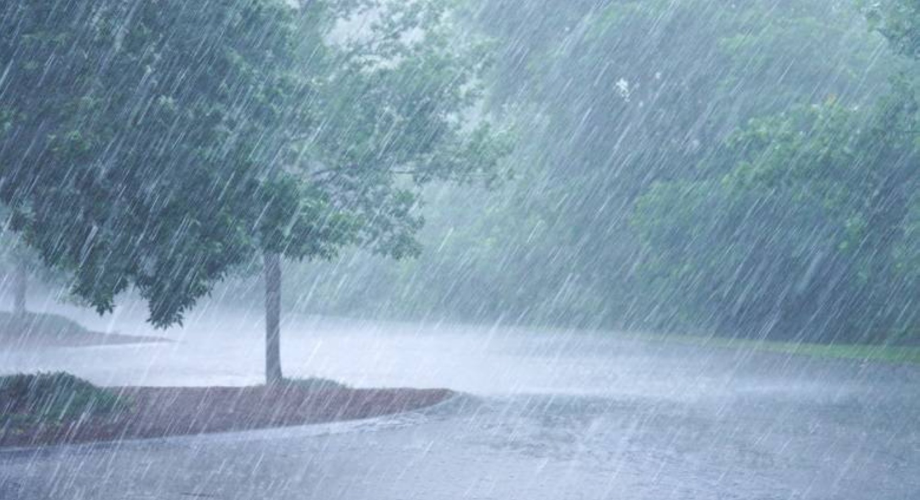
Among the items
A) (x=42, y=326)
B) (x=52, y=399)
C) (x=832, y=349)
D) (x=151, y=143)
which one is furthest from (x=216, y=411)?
(x=42, y=326)

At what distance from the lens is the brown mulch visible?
47.5ft

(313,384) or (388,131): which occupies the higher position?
(388,131)

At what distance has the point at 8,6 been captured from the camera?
582 inches

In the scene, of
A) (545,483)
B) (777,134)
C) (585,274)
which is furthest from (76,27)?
(585,274)

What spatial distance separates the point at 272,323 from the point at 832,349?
18.0 metres

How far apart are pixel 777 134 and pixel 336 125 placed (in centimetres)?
1461

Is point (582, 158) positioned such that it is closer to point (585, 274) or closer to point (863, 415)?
point (585, 274)

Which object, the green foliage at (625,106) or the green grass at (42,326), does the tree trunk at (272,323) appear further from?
the green grass at (42,326)

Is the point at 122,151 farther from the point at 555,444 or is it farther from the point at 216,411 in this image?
the point at 555,444

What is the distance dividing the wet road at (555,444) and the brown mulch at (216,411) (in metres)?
0.46

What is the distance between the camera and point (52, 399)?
53.4 feet

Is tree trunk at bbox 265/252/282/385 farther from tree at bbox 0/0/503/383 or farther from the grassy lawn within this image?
the grassy lawn

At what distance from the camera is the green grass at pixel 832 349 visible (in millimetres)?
31158

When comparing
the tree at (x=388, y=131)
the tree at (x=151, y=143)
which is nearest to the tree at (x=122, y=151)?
the tree at (x=151, y=143)
